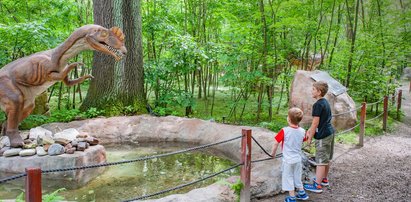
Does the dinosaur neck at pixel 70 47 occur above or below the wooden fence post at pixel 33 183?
above

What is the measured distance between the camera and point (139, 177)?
187 inches

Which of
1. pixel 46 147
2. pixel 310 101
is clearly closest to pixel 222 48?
pixel 310 101

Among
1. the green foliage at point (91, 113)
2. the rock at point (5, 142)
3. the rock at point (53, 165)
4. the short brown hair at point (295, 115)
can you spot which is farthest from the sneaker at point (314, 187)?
the green foliage at point (91, 113)

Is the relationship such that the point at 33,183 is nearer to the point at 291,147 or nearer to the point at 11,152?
the point at 291,147

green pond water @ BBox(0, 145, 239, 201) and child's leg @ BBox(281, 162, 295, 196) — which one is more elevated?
child's leg @ BBox(281, 162, 295, 196)

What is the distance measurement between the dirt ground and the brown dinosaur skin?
289 cm

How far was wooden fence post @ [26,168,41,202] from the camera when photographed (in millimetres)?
2230

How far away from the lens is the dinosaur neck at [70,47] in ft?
15.1

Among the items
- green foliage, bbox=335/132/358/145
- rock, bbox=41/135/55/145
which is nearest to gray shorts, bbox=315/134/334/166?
green foliage, bbox=335/132/358/145

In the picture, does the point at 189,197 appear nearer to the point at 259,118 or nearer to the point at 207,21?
the point at 259,118

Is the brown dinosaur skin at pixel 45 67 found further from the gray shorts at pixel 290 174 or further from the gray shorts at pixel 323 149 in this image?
the gray shorts at pixel 323 149

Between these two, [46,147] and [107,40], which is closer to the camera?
[107,40]

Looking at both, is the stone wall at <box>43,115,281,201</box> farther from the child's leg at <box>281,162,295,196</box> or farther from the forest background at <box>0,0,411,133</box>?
the child's leg at <box>281,162,295,196</box>

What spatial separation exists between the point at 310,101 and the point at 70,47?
5.54m
